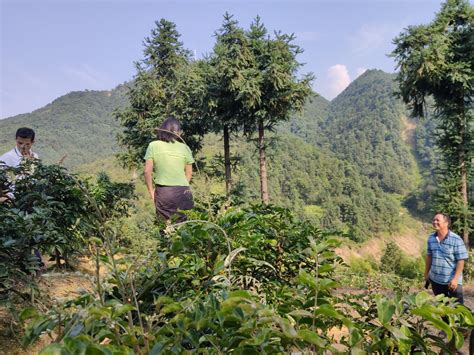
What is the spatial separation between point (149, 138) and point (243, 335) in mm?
17726

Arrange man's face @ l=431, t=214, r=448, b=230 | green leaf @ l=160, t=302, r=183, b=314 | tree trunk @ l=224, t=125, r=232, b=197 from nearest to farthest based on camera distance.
A: green leaf @ l=160, t=302, r=183, b=314
man's face @ l=431, t=214, r=448, b=230
tree trunk @ l=224, t=125, r=232, b=197

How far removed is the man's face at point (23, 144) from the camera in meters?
3.68

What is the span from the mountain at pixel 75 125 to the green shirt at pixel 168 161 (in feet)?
387

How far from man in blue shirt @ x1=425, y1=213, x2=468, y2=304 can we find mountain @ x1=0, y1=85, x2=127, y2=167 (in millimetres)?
118848

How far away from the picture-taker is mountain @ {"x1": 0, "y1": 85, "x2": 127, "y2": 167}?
4924 inches

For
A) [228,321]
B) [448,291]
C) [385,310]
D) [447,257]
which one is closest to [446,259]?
[447,257]

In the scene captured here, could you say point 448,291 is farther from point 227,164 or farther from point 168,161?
point 227,164

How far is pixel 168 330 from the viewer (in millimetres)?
838

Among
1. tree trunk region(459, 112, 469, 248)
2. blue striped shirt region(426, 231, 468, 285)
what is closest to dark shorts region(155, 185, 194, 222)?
blue striped shirt region(426, 231, 468, 285)

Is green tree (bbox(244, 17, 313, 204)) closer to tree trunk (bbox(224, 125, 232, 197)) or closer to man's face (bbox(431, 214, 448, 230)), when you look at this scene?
tree trunk (bbox(224, 125, 232, 197))

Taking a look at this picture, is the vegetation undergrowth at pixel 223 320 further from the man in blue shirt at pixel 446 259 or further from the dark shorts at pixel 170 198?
the man in blue shirt at pixel 446 259

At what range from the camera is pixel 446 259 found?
4.17m

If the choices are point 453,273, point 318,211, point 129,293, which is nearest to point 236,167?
point 453,273

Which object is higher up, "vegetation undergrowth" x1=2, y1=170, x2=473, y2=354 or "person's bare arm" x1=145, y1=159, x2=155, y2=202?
"person's bare arm" x1=145, y1=159, x2=155, y2=202
